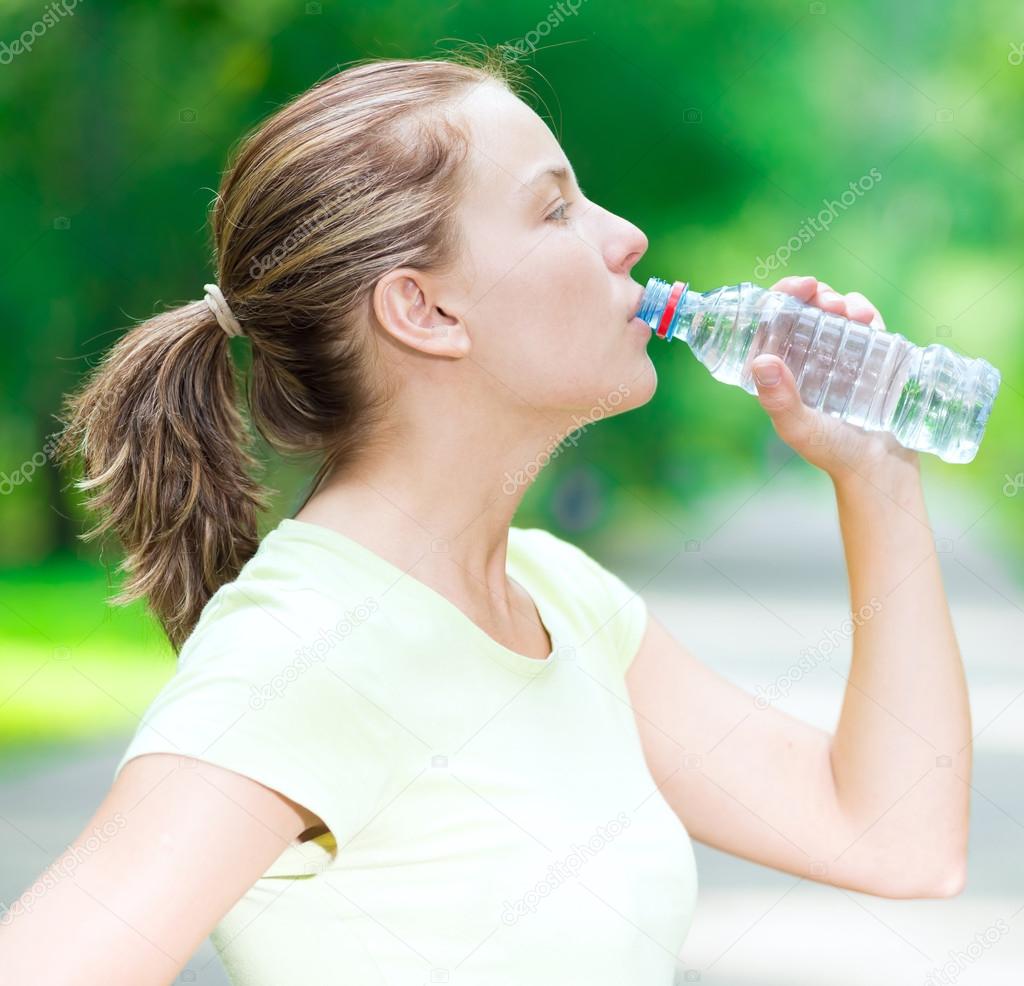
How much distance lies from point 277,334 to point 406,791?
0.48m

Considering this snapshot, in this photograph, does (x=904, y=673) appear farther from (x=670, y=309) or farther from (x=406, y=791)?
(x=406, y=791)

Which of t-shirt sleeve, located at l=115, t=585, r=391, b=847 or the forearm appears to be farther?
the forearm

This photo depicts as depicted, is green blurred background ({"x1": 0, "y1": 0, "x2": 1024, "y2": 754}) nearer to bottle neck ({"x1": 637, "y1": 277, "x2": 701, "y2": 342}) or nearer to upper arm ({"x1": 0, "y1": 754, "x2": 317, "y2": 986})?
bottle neck ({"x1": 637, "y1": 277, "x2": 701, "y2": 342})

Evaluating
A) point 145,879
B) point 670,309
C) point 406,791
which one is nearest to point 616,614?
point 670,309

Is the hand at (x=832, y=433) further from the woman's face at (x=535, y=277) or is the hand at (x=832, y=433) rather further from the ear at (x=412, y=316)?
the ear at (x=412, y=316)

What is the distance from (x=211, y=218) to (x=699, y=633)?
5.43m

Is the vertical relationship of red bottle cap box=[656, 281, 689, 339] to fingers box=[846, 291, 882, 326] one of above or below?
above

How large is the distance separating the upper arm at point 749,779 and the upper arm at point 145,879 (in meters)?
0.60

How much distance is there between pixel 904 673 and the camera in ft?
4.55

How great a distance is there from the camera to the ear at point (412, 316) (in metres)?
1.27

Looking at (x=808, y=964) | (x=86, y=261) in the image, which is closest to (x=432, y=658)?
(x=808, y=964)

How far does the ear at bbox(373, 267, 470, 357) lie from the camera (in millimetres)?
1271

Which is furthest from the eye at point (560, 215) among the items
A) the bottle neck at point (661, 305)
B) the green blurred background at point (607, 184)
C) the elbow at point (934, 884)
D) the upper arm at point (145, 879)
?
the green blurred background at point (607, 184)

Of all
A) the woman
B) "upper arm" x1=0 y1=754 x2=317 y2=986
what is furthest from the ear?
"upper arm" x1=0 y1=754 x2=317 y2=986
